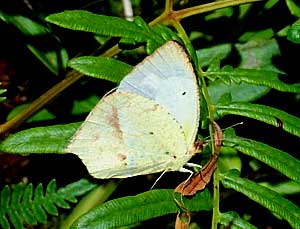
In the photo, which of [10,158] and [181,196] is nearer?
[181,196]

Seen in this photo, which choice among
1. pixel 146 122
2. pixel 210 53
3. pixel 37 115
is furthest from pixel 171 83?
pixel 37 115

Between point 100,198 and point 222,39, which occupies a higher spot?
point 222,39

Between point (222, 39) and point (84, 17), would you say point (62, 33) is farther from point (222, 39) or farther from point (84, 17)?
point (84, 17)

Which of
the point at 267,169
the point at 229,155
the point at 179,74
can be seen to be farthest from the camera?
the point at 267,169

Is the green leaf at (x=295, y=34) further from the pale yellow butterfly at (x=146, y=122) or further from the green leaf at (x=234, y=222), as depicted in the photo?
the green leaf at (x=234, y=222)

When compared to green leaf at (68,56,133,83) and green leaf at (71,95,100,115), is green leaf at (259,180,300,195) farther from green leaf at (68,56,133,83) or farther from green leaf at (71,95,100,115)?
green leaf at (68,56,133,83)

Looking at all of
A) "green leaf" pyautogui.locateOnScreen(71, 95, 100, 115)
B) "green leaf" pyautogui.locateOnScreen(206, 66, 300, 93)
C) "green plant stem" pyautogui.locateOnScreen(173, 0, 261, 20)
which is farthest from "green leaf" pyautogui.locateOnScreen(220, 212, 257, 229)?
"green leaf" pyautogui.locateOnScreen(71, 95, 100, 115)

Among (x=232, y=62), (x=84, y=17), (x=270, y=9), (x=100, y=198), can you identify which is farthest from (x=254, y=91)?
(x=84, y=17)
